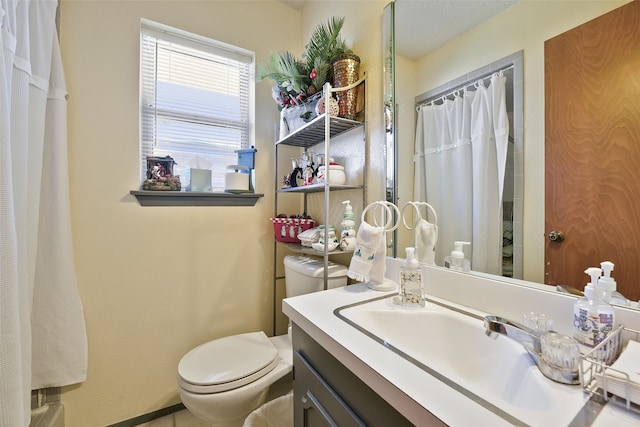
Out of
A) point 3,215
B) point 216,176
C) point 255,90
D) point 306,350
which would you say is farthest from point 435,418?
point 255,90

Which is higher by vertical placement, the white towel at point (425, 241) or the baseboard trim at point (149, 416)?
the white towel at point (425, 241)

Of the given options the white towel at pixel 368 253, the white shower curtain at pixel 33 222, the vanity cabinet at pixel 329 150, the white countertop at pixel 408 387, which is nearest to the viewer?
the white countertop at pixel 408 387

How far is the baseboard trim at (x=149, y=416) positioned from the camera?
1.42 meters

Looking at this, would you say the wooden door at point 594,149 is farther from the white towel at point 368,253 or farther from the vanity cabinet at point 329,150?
the vanity cabinet at point 329,150

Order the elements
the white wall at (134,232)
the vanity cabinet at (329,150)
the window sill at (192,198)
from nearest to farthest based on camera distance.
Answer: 1. the vanity cabinet at (329,150)
2. the white wall at (134,232)
3. the window sill at (192,198)

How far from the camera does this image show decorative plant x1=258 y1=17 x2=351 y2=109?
4.36 ft

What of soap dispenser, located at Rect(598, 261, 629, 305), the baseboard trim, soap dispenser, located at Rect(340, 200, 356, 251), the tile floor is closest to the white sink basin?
soap dispenser, located at Rect(598, 261, 629, 305)

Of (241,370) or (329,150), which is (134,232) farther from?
(329,150)

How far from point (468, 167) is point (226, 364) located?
4.21ft

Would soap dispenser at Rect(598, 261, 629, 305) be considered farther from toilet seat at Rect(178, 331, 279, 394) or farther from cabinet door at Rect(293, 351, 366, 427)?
toilet seat at Rect(178, 331, 279, 394)

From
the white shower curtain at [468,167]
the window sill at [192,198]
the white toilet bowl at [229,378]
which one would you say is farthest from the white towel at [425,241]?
the window sill at [192,198]

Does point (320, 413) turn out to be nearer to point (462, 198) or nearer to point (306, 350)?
point (306, 350)

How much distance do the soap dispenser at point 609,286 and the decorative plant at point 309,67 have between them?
1.28 meters

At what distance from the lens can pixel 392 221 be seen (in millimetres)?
1185
